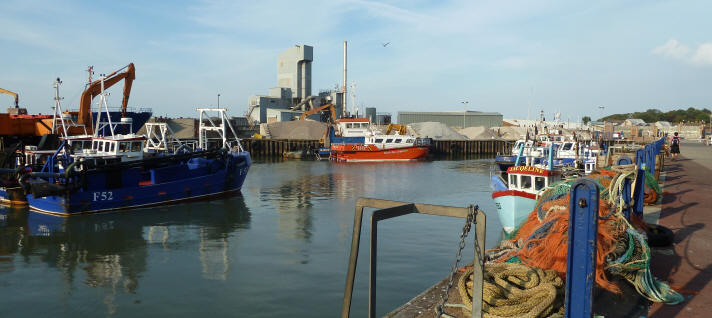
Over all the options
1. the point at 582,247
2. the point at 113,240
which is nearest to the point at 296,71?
the point at 113,240

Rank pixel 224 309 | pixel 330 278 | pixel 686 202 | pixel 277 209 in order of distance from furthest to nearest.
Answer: pixel 277 209
pixel 686 202
pixel 330 278
pixel 224 309

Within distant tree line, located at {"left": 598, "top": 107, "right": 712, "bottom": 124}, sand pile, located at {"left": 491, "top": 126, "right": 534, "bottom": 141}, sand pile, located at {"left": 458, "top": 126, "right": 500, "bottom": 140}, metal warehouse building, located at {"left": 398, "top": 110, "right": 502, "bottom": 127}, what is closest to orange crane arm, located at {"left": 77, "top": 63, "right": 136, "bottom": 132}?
sand pile, located at {"left": 458, "top": 126, "right": 500, "bottom": 140}

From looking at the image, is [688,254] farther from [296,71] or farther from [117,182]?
[296,71]

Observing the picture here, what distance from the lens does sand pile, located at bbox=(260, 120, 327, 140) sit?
64.2 metres

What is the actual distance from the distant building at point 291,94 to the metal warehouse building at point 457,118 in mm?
17239

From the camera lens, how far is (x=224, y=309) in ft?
31.5

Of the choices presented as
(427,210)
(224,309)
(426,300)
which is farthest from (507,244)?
(224,309)

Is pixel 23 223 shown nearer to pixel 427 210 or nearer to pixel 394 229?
pixel 394 229

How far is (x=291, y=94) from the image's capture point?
80000 mm

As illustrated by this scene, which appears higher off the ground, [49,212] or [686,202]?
[686,202]

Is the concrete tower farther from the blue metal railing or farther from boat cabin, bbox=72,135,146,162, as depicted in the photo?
the blue metal railing

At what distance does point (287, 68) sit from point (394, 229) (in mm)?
67604

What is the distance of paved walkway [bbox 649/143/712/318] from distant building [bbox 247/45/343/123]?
64229mm

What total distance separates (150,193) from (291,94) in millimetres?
60525
